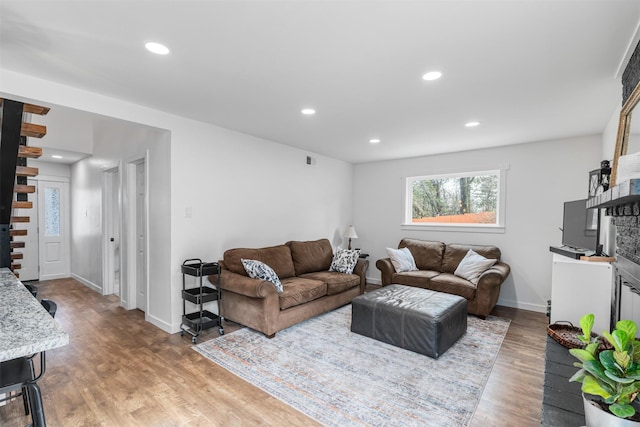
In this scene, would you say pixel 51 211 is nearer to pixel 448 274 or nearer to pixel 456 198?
pixel 448 274

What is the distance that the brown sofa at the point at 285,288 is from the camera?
10.6 ft

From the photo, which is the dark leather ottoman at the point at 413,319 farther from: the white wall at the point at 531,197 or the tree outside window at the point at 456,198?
the tree outside window at the point at 456,198

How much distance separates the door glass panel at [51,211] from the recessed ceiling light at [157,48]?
5.83 meters

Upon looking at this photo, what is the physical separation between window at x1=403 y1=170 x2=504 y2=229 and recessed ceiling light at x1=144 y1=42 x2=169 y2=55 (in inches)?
176

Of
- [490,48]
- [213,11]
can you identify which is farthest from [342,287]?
[213,11]

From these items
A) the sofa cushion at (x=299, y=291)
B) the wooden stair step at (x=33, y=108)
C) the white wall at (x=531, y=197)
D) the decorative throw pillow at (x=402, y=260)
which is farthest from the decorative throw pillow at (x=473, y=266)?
the wooden stair step at (x=33, y=108)

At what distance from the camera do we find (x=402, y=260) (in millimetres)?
4727

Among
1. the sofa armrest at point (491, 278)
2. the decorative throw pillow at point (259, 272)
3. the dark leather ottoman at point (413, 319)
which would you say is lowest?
the dark leather ottoman at point (413, 319)

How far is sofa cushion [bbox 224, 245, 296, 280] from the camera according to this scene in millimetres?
3598

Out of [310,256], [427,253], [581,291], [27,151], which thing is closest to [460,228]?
[427,253]

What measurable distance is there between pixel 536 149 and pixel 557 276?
87.6 inches

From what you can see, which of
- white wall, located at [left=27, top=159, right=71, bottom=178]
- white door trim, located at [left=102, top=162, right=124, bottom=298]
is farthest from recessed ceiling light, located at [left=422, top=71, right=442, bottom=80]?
white wall, located at [left=27, top=159, right=71, bottom=178]

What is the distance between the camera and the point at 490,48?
1.93 metres

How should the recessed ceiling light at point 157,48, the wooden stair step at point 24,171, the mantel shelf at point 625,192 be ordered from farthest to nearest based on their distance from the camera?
the wooden stair step at point 24,171, the recessed ceiling light at point 157,48, the mantel shelf at point 625,192
